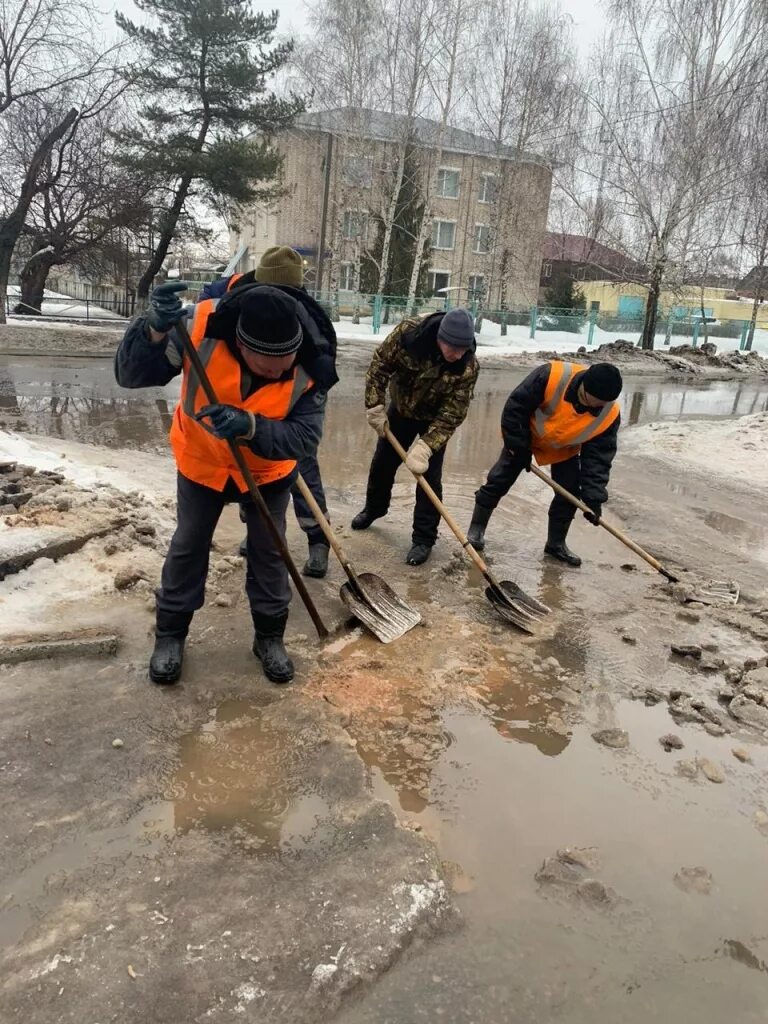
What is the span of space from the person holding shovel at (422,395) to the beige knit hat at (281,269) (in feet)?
3.11

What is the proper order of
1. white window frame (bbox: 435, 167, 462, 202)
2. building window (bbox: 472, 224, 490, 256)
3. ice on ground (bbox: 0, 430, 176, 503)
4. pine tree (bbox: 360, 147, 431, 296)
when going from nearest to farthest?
1. ice on ground (bbox: 0, 430, 176, 503)
2. pine tree (bbox: 360, 147, 431, 296)
3. white window frame (bbox: 435, 167, 462, 202)
4. building window (bbox: 472, 224, 490, 256)

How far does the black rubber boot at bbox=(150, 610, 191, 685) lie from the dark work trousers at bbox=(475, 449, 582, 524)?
2.59 meters

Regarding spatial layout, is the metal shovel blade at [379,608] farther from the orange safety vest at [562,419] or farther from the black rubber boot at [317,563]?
the orange safety vest at [562,419]

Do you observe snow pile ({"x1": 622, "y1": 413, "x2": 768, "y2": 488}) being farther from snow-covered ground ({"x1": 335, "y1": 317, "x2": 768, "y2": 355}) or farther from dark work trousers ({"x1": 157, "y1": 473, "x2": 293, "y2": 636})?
snow-covered ground ({"x1": 335, "y1": 317, "x2": 768, "y2": 355})

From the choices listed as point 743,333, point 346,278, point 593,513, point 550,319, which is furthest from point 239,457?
point 743,333

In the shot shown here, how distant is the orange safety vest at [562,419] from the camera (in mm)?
4707

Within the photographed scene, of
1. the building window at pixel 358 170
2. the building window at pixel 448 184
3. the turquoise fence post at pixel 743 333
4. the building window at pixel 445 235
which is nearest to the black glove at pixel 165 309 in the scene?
the building window at pixel 358 170

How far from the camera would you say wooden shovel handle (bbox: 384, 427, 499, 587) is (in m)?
4.16

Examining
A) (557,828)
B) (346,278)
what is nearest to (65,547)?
(557,828)

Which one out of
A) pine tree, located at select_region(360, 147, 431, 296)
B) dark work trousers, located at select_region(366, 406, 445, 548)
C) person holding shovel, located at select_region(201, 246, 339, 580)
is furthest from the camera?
pine tree, located at select_region(360, 147, 431, 296)

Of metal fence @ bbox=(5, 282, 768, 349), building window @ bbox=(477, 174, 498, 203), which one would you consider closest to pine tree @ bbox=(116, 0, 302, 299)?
metal fence @ bbox=(5, 282, 768, 349)

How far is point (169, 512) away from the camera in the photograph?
4773 mm

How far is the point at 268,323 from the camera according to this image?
8.35 ft

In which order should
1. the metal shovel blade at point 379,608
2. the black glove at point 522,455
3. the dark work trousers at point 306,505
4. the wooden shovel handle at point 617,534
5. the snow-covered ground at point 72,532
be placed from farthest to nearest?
the black glove at point 522,455
the wooden shovel handle at point 617,534
the dark work trousers at point 306,505
the metal shovel blade at point 379,608
the snow-covered ground at point 72,532
